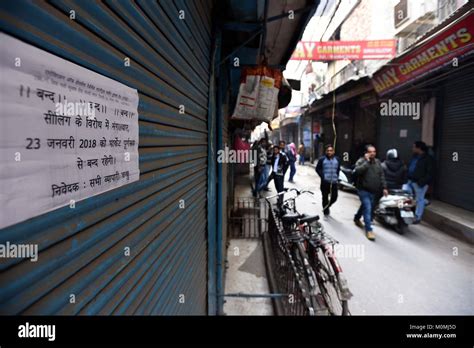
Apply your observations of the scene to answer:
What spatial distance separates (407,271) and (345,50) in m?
8.49

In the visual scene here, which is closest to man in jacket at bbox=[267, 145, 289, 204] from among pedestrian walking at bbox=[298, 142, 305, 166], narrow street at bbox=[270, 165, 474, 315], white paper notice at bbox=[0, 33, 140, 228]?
narrow street at bbox=[270, 165, 474, 315]

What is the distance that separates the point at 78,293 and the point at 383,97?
12460 mm

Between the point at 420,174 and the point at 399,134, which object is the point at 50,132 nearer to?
the point at 420,174

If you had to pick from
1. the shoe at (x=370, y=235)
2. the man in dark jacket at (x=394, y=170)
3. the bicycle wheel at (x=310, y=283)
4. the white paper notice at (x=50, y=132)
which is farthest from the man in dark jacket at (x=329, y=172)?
the white paper notice at (x=50, y=132)

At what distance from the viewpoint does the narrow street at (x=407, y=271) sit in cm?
382

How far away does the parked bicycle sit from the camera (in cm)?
340

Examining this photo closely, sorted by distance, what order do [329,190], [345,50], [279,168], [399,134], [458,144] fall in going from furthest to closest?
[399,134], [345,50], [279,168], [329,190], [458,144]

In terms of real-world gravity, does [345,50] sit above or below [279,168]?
above

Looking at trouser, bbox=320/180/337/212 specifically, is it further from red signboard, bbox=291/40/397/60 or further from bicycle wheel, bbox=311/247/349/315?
red signboard, bbox=291/40/397/60

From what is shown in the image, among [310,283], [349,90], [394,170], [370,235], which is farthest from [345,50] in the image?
[310,283]

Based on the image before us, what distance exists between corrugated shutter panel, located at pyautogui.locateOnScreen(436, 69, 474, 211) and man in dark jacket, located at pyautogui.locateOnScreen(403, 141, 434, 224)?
1.53 m

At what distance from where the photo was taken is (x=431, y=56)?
6.85m
